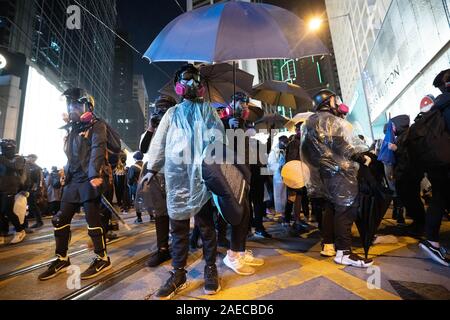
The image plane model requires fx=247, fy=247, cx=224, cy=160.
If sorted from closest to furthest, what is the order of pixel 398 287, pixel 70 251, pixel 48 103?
pixel 398 287, pixel 70 251, pixel 48 103

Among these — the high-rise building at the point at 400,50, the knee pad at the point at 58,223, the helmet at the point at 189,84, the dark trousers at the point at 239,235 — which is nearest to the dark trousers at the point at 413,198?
the dark trousers at the point at 239,235

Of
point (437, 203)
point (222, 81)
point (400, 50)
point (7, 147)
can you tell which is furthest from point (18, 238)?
point (400, 50)

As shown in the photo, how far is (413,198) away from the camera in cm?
394

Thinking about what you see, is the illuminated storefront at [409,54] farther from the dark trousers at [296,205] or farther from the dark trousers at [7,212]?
the dark trousers at [7,212]

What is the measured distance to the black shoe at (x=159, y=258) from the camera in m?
2.93

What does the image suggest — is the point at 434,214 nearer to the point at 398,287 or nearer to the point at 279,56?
the point at 398,287

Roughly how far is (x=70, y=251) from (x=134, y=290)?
225 centimetres

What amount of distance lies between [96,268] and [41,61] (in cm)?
3041

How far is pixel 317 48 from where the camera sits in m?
3.03

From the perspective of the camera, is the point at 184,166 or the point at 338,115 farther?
the point at 338,115

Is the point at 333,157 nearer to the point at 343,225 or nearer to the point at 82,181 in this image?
the point at 343,225

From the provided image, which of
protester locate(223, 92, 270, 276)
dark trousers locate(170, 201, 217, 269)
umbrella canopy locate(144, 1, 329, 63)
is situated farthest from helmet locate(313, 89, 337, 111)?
dark trousers locate(170, 201, 217, 269)

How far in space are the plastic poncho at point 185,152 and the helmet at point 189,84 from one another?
9cm
